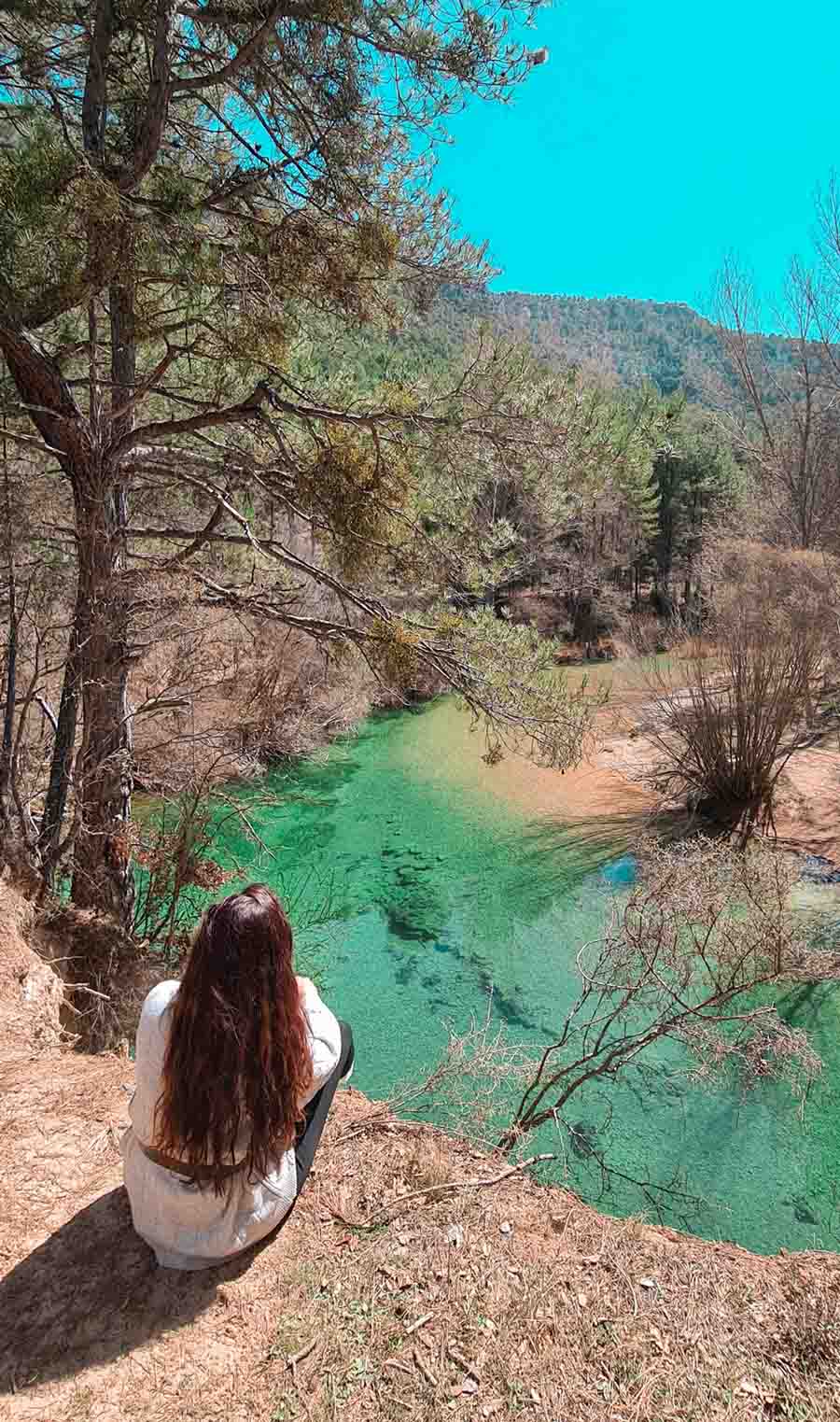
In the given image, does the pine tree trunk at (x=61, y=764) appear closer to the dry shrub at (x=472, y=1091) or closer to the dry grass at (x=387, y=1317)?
the dry grass at (x=387, y=1317)

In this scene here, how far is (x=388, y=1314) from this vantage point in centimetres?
228

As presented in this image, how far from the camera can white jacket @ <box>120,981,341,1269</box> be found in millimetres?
2104

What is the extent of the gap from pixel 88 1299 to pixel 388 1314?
2.98 feet

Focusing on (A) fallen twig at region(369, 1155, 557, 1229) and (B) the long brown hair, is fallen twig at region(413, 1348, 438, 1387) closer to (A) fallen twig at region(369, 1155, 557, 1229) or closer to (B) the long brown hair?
(A) fallen twig at region(369, 1155, 557, 1229)

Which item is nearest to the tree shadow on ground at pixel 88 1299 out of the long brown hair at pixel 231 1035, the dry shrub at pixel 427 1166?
the long brown hair at pixel 231 1035

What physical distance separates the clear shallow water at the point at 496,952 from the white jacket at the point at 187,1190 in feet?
10.7

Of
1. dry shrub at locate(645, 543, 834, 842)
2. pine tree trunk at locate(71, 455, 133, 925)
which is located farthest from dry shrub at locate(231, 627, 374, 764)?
dry shrub at locate(645, 543, 834, 842)

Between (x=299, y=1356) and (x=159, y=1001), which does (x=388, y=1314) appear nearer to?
(x=299, y=1356)

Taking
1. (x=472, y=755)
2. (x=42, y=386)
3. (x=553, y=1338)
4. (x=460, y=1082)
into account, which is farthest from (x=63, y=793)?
(x=472, y=755)

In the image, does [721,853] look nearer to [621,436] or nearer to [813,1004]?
[813,1004]

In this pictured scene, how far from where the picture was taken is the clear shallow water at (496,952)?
488cm

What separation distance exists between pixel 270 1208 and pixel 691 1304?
4.73 ft

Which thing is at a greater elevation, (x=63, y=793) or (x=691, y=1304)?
(x=63, y=793)

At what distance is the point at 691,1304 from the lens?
8.02 ft
